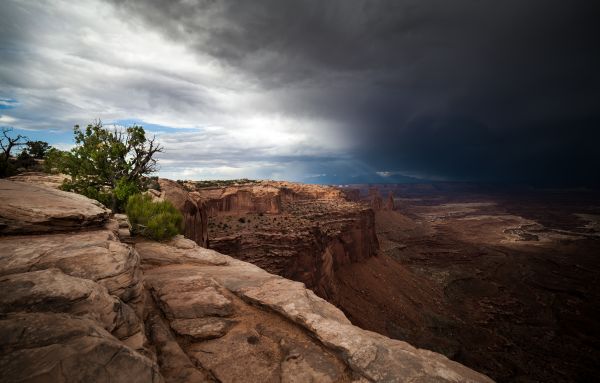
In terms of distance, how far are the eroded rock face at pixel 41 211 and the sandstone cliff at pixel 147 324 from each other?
36 millimetres

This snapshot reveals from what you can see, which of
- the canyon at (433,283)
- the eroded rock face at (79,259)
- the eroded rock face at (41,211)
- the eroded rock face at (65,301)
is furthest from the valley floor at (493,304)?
the eroded rock face at (65,301)

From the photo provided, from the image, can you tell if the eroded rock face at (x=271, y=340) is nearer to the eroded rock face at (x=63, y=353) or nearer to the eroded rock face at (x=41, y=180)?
the eroded rock face at (x=63, y=353)

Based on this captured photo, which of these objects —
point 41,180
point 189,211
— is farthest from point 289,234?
point 41,180

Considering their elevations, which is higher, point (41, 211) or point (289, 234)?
point (41, 211)

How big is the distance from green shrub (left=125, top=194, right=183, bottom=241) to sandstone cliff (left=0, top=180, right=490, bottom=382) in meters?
4.39

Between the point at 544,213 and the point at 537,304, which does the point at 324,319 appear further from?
the point at 544,213

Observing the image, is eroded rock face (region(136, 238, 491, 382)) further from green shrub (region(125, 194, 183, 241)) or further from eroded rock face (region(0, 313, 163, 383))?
green shrub (region(125, 194, 183, 241))

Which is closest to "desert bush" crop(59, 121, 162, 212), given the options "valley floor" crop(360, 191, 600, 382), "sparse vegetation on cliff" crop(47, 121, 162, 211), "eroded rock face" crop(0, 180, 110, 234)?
"sparse vegetation on cliff" crop(47, 121, 162, 211)

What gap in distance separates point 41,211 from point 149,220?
6170 millimetres

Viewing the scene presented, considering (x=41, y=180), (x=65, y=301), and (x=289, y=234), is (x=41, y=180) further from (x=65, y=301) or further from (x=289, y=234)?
(x=65, y=301)

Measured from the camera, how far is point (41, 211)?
780cm

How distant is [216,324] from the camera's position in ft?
23.2

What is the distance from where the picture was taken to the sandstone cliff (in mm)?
3691

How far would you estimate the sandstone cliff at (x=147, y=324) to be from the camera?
3.69 meters
